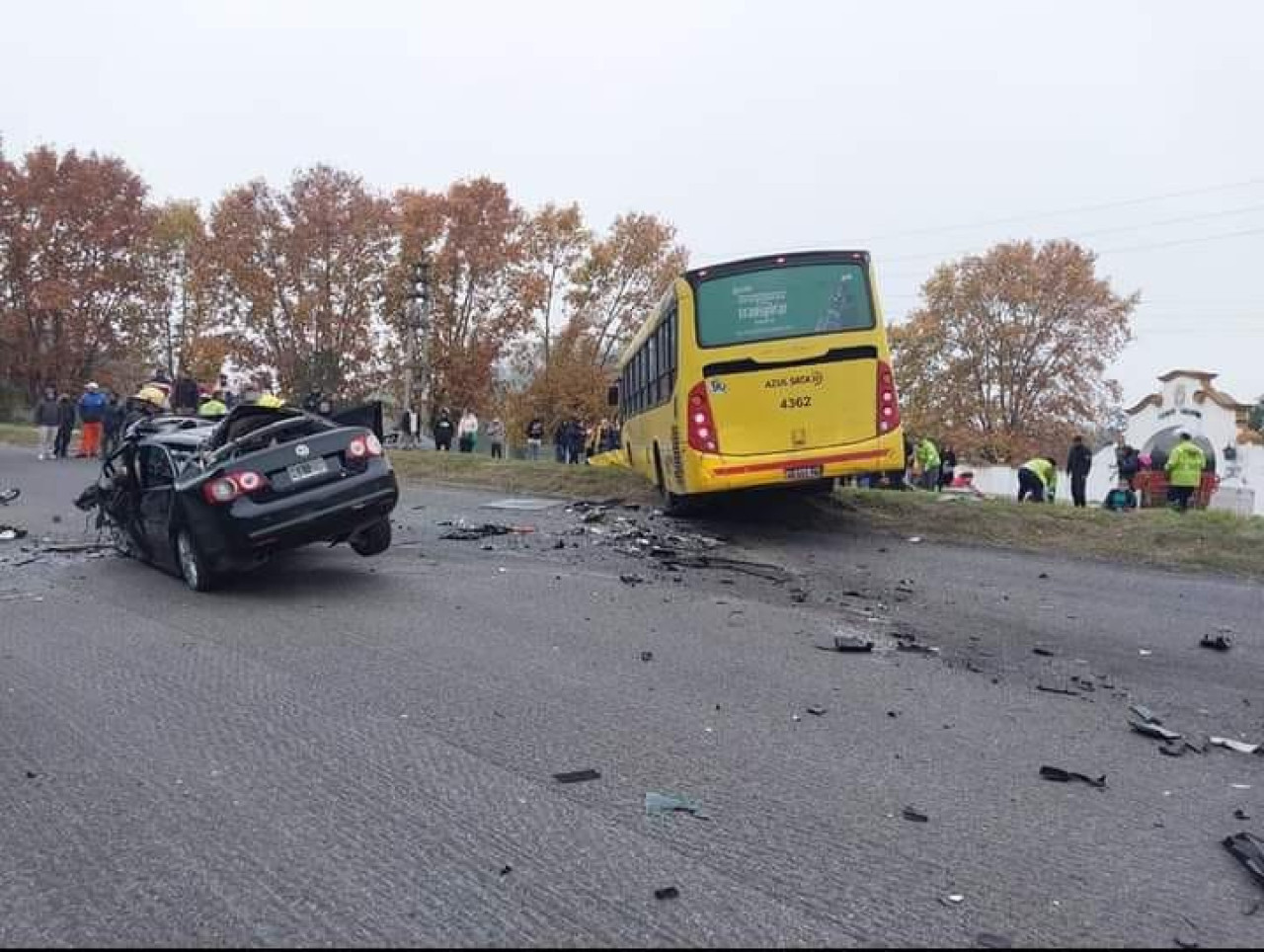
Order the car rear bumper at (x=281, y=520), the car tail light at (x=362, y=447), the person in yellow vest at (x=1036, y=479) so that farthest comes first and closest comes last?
1. the person in yellow vest at (x=1036, y=479)
2. the car tail light at (x=362, y=447)
3. the car rear bumper at (x=281, y=520)

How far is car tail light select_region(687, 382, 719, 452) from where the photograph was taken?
1198 cm

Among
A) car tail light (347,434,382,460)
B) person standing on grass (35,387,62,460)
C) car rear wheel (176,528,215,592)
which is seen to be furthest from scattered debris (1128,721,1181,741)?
person standing on grass (35,387,62,460)

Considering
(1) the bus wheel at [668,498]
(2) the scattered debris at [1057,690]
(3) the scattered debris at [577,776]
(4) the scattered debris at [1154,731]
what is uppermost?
(1) the bus wheel at [668,498]

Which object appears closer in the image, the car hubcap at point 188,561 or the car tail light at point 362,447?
the car hubcap at point 188,561

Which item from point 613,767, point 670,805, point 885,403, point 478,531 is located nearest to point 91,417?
point 478,531

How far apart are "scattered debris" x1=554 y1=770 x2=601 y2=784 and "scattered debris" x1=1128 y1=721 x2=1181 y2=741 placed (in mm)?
2781

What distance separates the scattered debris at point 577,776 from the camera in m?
4.54

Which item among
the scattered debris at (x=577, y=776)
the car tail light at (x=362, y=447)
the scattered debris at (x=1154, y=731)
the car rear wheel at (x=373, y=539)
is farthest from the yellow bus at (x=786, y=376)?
the scattered debris at (x=577, y=776)

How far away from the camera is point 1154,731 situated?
17.5 feet

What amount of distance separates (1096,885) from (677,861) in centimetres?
141

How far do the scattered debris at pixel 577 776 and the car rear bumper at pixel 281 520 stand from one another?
5047 millimetres

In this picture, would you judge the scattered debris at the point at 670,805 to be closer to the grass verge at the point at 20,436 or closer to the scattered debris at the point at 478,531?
the scattered debris at the point at 478,531

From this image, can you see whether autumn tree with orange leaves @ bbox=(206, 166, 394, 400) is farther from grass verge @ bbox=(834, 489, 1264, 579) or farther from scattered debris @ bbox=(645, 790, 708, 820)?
scattered debris @ bbox=(645, 790, 708, 820)

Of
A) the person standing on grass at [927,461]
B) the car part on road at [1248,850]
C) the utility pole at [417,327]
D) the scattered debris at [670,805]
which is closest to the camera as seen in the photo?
the car part on road at [1248,850]
